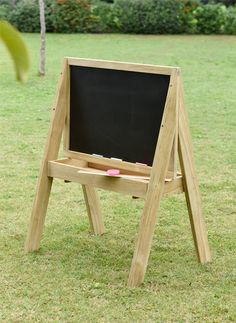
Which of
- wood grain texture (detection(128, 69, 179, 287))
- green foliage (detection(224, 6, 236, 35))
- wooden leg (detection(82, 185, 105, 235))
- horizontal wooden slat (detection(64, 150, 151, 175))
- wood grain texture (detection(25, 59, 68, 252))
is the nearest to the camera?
wood grain texture (detection(128, 69, 179, 287))

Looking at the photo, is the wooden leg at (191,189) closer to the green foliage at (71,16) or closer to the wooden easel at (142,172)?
the wooden easel at (142,172)

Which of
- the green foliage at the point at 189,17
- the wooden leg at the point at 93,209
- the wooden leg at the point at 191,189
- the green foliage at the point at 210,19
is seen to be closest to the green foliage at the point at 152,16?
the green foliage at the point at 189,17

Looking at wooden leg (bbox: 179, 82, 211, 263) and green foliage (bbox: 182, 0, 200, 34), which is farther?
green foliage (bbox: 182, 0, 200, 34)

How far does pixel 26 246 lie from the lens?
407 cm

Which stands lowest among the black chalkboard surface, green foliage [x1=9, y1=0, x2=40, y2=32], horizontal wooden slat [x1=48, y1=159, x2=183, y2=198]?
green foliage [x1=9, y1=0, x2=40, y2=32]

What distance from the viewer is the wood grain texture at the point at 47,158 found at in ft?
13.0

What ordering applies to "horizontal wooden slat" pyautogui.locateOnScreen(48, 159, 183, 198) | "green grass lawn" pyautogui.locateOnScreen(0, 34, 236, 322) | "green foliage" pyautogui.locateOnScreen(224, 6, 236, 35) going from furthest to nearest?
"green foliage" pyautogui.locateOnScreen(224, 6, 236, 35)
"horizontal wooden slat" pyautogui.locateOnScreen(48, 159, 183, 198)
"green grass lawn" pyautogui.locateOnScreen(0, 34, 236, 322)

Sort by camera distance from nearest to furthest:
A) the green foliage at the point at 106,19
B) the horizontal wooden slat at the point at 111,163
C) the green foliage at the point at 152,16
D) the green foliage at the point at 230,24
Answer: the horizontal wooden slat at the point at 111,163, the green foliage at the point at 230,24, the green foliage at the point at 152,16, the green foliage at the point at 106,19

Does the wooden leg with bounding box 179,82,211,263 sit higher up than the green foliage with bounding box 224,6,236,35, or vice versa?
the wooden leg with bounding box 179,82,211,263

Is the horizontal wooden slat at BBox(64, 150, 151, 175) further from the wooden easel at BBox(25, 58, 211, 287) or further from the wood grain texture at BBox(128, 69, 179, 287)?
the wood grain texture at BBox(128, 69, 179, 287)

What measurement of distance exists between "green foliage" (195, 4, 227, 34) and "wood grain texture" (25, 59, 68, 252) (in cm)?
2273

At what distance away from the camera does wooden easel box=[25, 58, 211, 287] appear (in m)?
3.48

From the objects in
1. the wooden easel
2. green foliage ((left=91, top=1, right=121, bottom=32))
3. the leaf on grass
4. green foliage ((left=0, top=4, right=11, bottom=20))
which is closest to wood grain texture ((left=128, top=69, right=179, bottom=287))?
the wooden easel

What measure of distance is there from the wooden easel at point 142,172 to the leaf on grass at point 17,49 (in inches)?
102
